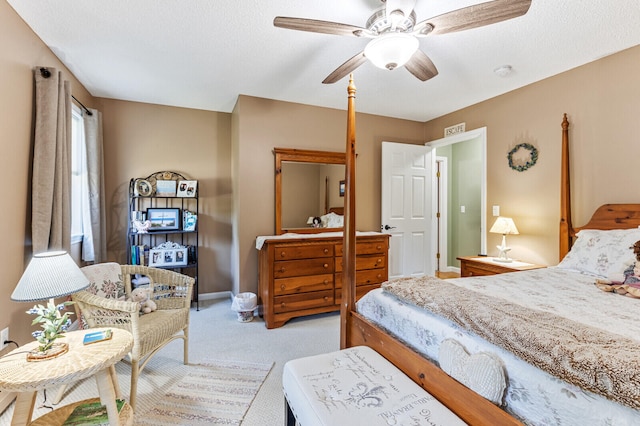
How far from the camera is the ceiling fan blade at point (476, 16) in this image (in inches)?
55.6

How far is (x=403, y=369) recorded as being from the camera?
1.47 m

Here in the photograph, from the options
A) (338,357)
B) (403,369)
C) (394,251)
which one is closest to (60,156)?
(338,357)

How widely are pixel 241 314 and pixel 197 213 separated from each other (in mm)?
1336

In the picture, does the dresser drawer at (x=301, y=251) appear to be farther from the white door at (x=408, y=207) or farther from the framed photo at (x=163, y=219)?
the framed photo at (x=163, y=219)

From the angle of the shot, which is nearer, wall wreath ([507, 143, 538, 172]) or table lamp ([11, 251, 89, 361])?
table lamp ([11, 251, 89, 361])

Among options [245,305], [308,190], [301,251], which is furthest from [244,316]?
[308,190]

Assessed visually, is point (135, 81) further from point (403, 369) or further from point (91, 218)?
point (403, 369)

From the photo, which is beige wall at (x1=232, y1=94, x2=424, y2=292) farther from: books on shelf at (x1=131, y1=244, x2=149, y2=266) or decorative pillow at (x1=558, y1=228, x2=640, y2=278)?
decorative pillow at (x1=558, y1=228, x2=640, y2=278)

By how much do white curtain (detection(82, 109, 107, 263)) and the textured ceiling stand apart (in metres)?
0.44

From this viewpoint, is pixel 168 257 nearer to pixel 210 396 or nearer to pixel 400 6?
pixel 210 396

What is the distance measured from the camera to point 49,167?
7.22 ft

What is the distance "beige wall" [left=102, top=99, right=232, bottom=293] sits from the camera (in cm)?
364

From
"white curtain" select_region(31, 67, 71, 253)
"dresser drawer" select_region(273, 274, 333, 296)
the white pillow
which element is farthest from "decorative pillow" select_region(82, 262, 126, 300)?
the white pillow

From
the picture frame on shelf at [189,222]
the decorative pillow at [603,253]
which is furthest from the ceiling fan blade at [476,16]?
the picture frame on shelf at [189,222]
